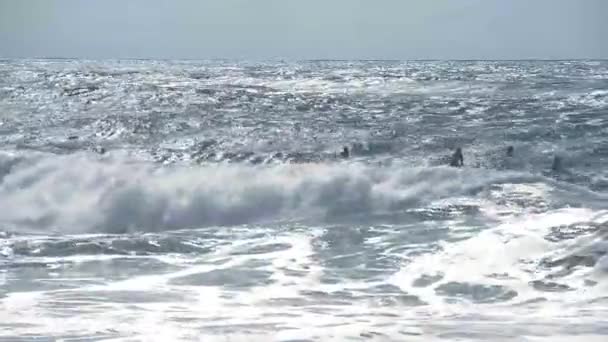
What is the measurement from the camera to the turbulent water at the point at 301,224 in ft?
22.3

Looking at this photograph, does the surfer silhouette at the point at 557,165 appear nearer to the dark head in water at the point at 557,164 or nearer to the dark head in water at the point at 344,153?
the dark head in water at the point at 557,164

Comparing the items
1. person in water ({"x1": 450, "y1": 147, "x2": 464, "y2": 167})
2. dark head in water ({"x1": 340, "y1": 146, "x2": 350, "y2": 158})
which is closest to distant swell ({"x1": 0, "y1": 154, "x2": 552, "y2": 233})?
person in water ({"x1": 450, "y1": 147, "x2": 464, "y2": 167})

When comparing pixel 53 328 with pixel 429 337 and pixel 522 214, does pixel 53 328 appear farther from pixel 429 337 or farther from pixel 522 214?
pixel 522 214

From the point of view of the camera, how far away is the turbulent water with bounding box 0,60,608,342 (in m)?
6.79

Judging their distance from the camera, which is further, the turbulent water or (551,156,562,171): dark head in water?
(551,156,562,171): dark head in water

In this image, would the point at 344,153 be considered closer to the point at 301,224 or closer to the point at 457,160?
the point at 457,160

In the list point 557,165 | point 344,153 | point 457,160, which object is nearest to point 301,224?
point 457,160

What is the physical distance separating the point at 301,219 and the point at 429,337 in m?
6.36

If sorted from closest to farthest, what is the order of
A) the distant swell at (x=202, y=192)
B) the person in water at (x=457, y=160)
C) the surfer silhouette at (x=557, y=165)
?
the distant swell at (x=202, y=192)
the surfer silhouette at (x=557, y=165)
the person in water at (x=457, y=160)

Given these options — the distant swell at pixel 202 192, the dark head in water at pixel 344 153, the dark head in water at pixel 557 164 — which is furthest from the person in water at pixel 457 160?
the dark head in water at pixel 344 153

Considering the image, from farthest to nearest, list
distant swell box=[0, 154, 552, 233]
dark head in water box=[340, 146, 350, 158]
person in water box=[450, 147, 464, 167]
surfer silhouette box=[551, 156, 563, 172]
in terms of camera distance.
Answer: dark head in water box=[340, 146, 350, 158] < person in water box=[450, 147, 464, 167] < surfer silhouette box=[551, 156, 563, 172] < distant swell box=[0, 154, 552, 233]

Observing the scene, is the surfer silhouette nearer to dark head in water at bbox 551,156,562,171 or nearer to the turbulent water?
dark head in water at bbox 551,156,562,171

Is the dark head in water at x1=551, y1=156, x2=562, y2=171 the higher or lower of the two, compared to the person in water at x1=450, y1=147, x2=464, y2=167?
lower

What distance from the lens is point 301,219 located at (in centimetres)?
1237
